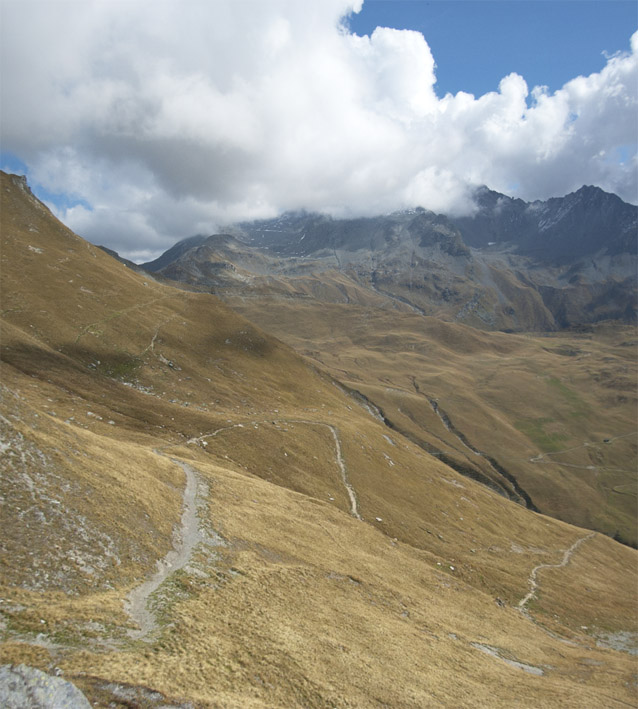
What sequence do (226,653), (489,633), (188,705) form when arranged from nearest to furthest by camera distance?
(188,705), (226,653), (489,633)

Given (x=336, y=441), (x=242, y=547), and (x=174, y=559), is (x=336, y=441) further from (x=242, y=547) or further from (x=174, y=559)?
(x=174, y=559)

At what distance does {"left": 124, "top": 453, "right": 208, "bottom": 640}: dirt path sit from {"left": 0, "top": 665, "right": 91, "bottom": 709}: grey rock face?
16.6ft

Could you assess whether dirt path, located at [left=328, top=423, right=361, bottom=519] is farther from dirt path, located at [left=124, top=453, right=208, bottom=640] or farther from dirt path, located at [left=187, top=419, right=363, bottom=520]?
dirt path, located at [left=124, top=453, right=208, bottom=640]

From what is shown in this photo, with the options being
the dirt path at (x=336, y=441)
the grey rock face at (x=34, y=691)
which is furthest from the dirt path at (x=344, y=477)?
the grey rock face at (x=34, y=691)

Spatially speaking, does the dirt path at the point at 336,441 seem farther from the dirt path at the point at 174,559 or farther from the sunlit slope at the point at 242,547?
the dirt path at the point at 174,559

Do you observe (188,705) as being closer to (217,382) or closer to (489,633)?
(489,633)

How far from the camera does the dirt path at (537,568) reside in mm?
53862

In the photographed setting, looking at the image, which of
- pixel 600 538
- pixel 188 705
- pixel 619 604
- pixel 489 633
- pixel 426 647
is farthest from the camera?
pixel 600 538

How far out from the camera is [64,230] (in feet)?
392

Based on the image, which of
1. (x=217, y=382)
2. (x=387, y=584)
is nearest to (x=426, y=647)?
(x=387, y=584)

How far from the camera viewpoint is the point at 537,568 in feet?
221

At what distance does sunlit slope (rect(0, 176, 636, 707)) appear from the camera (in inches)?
734

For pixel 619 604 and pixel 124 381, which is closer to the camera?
pixel 619 604

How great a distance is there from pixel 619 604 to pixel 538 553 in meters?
12.9
